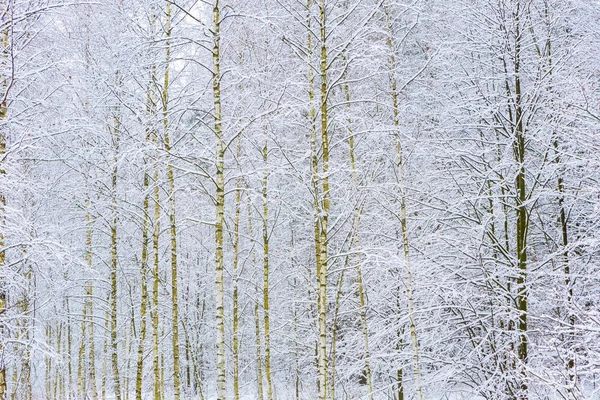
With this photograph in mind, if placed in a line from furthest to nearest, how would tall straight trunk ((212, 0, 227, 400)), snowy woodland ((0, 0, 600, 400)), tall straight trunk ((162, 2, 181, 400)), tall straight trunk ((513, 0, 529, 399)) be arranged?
tall straight trunk ((162, 2, 181, 400)) → tall straight trunk ((513, 0, 529, 399)) → snowy woodland ((0, 0, 600, 400)) → tall straight trunk ((212, 0, 227, 400))

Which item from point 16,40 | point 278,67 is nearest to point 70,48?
point 16,40

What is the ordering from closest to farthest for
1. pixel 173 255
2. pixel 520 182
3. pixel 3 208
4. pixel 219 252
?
pixel 3 208
pixel 219 252
pixel 520 182
pixel 173 255

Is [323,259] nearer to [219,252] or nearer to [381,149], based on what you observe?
[219,252]

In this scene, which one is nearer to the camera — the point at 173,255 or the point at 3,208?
the point at 3,208

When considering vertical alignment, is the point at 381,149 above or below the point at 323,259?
above

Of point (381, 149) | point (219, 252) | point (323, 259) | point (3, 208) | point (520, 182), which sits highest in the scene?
point (381, 149)

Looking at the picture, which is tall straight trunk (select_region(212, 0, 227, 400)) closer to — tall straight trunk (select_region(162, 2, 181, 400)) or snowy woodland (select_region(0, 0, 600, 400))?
snowy woodland (select_region(0, 0, 600, 400))

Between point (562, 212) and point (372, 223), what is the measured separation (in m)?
4.38

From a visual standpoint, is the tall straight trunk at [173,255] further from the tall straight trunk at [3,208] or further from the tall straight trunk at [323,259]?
the tall straight trunk at [323,259]

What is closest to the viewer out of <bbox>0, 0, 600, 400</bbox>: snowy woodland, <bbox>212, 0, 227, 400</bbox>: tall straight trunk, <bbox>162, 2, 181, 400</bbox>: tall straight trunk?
<bbox>212, 0, 227, 400</bbox>: tall straight trunk

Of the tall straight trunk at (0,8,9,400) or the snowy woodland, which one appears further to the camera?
the snowy woodland

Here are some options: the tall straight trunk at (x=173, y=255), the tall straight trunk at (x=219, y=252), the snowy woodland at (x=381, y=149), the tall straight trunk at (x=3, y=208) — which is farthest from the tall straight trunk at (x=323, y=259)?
the tall straight trunk at (x=3, y=208)

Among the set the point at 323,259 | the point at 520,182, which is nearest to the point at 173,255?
the point at 323,259

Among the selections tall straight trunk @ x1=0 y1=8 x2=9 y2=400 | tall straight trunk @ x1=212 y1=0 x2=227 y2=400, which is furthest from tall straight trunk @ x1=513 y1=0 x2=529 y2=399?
tall straight trunk @ x1=0 y1=8 x2=9 y2=400
